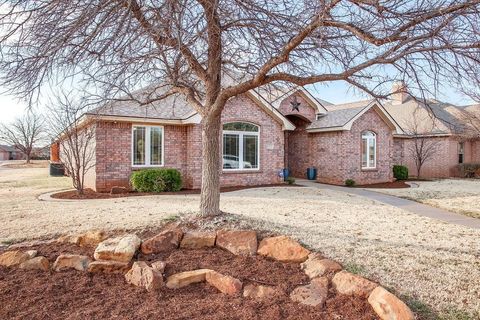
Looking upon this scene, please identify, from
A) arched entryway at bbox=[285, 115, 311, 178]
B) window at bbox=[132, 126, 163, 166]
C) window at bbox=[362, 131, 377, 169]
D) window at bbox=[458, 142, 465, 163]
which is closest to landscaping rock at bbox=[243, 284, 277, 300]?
window at bbox=[132, 126, 163, 166]

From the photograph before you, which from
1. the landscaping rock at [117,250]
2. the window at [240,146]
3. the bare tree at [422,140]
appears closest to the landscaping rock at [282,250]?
the landscaping rock at [117,250]

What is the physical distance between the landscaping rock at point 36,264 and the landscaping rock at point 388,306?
405 centimetres

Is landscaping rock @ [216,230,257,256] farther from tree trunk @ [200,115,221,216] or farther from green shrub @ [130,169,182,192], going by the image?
green shrub @ [130,169,182,192]

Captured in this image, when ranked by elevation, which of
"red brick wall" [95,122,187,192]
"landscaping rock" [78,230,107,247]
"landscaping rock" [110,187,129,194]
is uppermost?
"red brick wall" [95,122,187,192]

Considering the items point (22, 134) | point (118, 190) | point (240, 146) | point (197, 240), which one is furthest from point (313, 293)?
point (22, 134)

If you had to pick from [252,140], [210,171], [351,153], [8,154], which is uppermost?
[8,154]

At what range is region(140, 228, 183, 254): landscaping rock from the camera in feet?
15.9

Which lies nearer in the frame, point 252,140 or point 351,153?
point 252,140

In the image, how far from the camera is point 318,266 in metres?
4.28

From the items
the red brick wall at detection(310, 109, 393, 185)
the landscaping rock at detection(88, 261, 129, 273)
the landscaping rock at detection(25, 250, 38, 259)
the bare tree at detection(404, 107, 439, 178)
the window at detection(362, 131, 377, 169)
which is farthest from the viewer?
the bare tree at detection(404, 107, 439, 178)

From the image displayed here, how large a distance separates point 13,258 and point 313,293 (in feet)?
13.0

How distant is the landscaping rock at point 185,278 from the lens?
155 inches

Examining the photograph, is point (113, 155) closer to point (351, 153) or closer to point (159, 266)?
point (159, 266)

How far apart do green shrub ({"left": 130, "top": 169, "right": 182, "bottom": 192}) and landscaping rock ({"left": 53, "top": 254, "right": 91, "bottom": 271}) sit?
785cm
